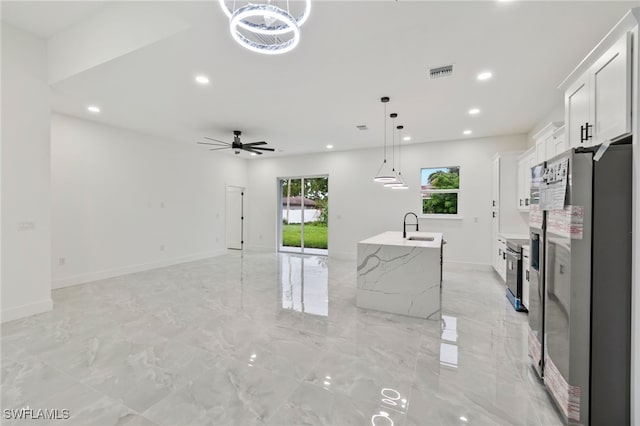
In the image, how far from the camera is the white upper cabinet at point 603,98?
162 cm

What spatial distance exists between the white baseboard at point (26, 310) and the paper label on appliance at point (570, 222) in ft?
17.9

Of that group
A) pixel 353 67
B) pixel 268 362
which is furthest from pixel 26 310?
pixel 353 67

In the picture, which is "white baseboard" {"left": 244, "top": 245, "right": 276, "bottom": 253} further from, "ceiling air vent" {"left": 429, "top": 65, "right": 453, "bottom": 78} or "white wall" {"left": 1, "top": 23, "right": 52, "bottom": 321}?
"ceiling air vent" {"left": 429, "top": 65, "right": 453, "bottom": 78}

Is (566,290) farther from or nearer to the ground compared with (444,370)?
farther from the ground

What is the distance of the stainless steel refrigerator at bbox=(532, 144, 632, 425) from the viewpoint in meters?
1.57

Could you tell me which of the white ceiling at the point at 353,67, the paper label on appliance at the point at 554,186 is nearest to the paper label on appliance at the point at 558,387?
the paper label on appliance at the point at 554,186

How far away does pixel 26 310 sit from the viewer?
340 cm

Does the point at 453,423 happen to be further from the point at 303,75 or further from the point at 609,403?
the point at 303,75

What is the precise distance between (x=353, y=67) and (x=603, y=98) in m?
2.21

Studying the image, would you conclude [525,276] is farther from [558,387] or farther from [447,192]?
[447,192]

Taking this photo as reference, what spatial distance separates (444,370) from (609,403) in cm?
98

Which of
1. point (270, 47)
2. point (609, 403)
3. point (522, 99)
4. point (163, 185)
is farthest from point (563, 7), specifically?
point (163, 185)

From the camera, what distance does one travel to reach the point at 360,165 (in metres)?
7.53

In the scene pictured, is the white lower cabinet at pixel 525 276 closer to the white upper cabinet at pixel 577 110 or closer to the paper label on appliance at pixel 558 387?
the white upper cabinet at pixel 577 110
